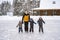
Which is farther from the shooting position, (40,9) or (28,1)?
(40,9)

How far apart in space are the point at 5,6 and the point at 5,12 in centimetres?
44

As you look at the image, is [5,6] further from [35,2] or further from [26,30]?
[26,30]

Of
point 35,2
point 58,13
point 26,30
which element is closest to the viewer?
point 26,30

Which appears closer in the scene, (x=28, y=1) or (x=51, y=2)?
(x=28, y=1)

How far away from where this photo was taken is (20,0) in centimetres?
1411

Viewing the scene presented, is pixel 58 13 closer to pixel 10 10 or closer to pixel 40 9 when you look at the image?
pixel 40 9

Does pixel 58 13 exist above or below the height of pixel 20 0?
below

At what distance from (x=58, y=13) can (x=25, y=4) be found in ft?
9.26

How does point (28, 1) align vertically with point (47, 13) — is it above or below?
above

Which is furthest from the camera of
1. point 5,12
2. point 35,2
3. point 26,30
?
point 35,2

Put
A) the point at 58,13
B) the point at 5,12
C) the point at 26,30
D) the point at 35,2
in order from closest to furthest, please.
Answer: the point at 26,30 < the point at 5,12 < the point at 35,2 < the point at 58,13

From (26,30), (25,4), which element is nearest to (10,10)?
(25,4)

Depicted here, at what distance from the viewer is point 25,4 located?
45.3ft

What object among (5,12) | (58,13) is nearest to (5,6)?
(5,12)
